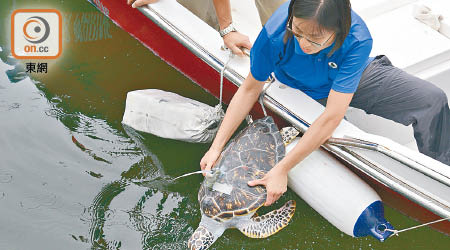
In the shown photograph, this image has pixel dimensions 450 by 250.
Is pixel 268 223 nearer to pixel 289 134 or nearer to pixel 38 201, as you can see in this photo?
pixel 289 134

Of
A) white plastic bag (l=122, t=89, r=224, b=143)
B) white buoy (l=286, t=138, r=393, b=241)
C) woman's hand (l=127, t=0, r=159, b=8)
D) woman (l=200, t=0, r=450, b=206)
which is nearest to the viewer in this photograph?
woman (l=200, t=0, r=450, b=206)

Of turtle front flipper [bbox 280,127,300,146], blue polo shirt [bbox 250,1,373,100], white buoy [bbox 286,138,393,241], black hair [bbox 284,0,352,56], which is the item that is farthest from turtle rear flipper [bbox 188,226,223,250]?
black hair [bbox 284,0,352,56]

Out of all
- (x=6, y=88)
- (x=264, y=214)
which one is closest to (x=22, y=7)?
(x=6, y=88)

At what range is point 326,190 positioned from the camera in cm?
283

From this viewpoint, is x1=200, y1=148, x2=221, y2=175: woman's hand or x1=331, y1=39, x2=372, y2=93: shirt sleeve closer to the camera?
x1=331, y1=39, x2=372, y2=93: shirt sleeve

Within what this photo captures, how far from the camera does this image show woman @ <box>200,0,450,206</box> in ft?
8.02

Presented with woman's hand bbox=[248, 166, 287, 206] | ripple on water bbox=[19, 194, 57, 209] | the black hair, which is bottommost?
ripple on water bbox=[19, 194, 57, 209]

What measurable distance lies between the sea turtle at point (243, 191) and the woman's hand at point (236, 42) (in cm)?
43

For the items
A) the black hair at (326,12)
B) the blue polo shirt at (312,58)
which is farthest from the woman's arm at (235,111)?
the black hair at (326,12)

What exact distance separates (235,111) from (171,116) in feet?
1.96

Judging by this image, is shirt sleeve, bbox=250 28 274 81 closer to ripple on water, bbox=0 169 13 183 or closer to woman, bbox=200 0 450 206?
woman, bbox=200 0 450 206

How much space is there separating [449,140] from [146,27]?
2096mm

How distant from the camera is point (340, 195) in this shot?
110 inches

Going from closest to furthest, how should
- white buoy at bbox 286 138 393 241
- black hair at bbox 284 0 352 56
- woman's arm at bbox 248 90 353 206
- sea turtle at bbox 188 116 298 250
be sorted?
black hair at bbox 284 0 352 56 → woman's arm at bbox 248 90 353 206 → white buoy at bbox 286 138 393 241 → sea turtle at bbox 188 116 298 250
